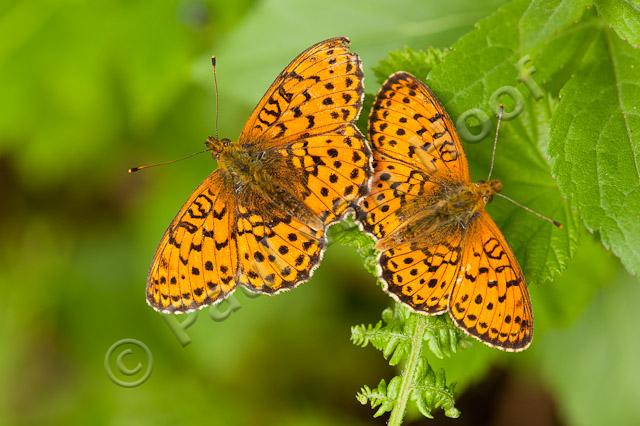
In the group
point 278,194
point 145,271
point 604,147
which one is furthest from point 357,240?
point 145,271

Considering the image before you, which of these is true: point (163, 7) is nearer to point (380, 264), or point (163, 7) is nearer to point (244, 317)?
point (244, 317)

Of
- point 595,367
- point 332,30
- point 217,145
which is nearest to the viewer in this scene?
point 217,145

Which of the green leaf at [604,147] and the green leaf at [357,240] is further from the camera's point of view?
the green leaf at [357,240]

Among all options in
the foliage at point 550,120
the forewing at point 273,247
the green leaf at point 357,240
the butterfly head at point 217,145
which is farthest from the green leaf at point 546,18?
the butterfly head at point 217,145

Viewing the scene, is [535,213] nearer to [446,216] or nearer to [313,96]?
[446,216]

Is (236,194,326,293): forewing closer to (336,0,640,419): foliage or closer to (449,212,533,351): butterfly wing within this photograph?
(336,0,640,419): foliage

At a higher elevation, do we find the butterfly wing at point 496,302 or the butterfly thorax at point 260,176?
the butterfly thorax at point 260,176

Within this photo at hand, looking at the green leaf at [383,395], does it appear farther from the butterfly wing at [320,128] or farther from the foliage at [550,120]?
the butterfly wing at [320,128]
